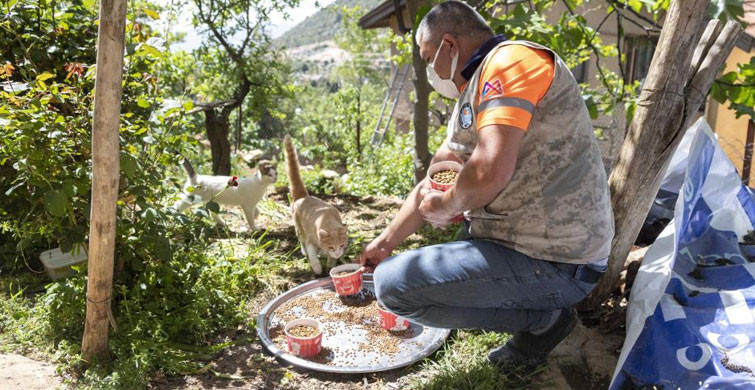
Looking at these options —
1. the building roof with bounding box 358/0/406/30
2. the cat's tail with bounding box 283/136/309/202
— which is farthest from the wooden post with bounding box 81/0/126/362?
the building roof with bounding box 358/0/406/30

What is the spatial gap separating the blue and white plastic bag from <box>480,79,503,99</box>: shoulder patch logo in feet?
3.78

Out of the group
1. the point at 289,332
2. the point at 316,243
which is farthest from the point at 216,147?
the point at 289,332

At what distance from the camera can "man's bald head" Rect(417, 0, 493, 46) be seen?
6.37 ft

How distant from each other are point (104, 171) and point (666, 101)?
2403mm

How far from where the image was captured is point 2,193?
2.85m

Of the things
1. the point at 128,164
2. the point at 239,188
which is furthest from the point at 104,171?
the point at 239,188

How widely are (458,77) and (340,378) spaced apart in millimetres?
1422

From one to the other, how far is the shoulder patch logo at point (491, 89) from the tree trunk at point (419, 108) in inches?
107

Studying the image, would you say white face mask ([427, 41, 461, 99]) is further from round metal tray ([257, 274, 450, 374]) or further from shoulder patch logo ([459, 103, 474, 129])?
round metal tray ([257, 274, 450, 374])

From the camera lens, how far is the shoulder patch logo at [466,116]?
188 centimetres

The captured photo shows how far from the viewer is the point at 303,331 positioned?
255cm

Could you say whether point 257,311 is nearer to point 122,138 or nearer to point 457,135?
point 122,138

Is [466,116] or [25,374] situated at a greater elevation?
[466,116]

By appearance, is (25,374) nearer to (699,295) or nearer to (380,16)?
(699,295)
